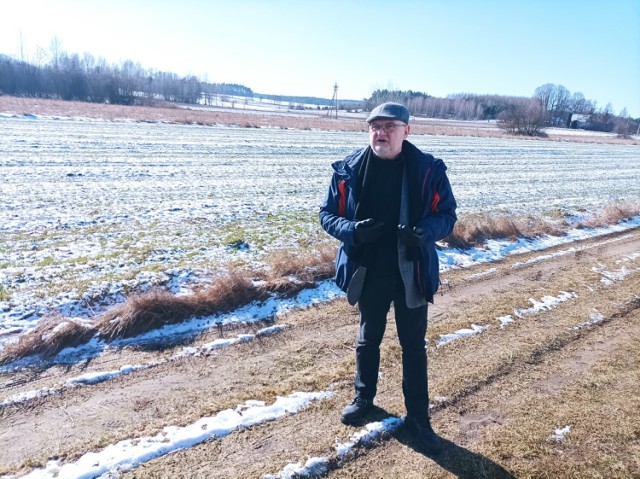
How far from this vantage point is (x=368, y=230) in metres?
2.94

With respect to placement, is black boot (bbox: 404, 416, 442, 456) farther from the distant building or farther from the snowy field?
the distant building

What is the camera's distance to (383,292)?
3273 millimetres

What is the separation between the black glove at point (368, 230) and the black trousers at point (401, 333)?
41 centimetres

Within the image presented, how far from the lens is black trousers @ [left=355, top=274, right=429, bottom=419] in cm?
325

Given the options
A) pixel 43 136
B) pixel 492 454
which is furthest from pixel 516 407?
pixel 43 136

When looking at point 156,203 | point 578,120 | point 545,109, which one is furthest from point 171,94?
point 156,203

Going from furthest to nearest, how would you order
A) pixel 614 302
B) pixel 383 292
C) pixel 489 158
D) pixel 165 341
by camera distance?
pixel 489 158 → pixel 614 302 → pixel 165 341 → pixel 383 292

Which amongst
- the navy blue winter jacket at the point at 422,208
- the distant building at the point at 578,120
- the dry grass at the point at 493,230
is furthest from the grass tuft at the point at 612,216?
the distant building at the point at 578,120

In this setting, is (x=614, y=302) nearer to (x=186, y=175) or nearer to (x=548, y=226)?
(x=548, y=226)

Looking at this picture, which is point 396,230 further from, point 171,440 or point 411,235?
point 171,440

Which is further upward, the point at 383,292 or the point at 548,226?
the point at 383,292

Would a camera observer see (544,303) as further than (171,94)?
No

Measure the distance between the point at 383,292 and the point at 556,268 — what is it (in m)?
5.60

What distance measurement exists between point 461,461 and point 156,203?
9540 mm
